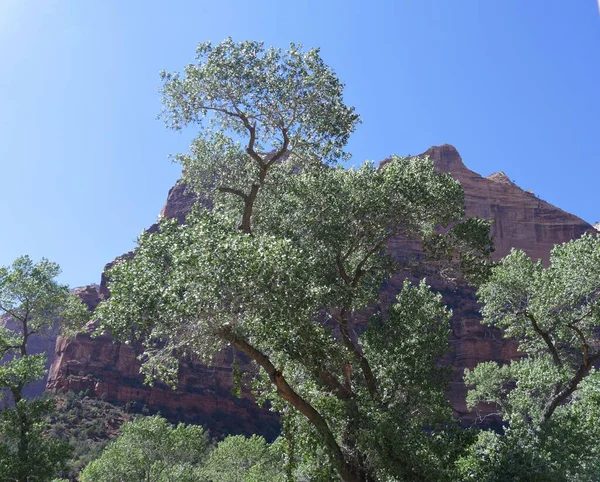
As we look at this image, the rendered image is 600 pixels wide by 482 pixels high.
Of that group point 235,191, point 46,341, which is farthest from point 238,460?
point 46,341

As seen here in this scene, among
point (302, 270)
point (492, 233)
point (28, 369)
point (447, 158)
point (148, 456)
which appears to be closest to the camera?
point (302, 270)

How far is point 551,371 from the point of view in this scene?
1702 centimetres

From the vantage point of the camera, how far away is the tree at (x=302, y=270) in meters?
9.96

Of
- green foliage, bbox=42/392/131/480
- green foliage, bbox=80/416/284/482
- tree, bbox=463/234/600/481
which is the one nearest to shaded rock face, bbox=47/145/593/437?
green foliage, bbox=42/392/131/480

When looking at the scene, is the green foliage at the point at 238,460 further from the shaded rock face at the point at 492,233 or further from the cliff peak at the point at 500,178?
the cliff peak at the point at 500,178

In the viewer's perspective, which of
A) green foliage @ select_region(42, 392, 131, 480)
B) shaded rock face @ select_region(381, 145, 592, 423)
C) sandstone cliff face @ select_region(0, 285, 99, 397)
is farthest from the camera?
sandstone cliff face @ select_region(0, 285, 99, 397)

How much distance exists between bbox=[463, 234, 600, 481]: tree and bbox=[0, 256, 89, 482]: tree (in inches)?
481

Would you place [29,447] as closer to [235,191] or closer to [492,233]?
[235,191]

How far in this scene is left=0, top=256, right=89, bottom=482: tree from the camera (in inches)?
649

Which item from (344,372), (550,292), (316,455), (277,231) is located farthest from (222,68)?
(550,292)

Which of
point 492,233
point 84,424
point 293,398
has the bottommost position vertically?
point 84,424

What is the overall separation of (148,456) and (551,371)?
23.3 m

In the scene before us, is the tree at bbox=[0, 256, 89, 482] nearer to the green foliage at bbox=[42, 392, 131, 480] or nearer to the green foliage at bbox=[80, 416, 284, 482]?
the green foliage at bbox=[80, 416, 284, 482]

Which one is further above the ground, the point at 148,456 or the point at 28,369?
the point at 28,369
